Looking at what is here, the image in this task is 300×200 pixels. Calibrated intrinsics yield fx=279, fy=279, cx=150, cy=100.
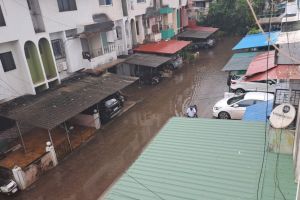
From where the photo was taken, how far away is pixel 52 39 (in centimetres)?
1958

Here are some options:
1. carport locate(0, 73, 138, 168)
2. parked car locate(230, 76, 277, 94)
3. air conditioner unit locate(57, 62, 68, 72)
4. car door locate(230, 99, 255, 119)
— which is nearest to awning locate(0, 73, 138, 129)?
carport locate(0, 73, 138, 168)

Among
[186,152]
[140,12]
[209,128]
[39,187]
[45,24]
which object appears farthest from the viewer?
[140,12]

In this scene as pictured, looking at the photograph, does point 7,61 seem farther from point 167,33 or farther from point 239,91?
point 167,33

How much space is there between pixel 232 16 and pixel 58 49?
105 ft

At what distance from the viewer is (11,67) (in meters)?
16.6

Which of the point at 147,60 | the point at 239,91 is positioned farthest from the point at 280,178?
the point at 147,60

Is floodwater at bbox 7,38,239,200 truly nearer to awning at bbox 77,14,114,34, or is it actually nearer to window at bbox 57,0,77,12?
awning at bbox 77,14,114,34

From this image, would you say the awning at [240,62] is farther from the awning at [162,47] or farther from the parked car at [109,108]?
the parked car at [109,108]

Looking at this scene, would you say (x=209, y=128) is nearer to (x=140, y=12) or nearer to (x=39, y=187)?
(x=39, y=187)

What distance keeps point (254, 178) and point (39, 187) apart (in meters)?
11.0

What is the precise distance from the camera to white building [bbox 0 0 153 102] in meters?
16.3

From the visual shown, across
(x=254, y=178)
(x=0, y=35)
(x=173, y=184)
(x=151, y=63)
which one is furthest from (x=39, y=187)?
(x=151, y=63)

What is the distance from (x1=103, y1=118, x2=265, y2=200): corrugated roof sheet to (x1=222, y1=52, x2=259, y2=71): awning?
43.6 feet

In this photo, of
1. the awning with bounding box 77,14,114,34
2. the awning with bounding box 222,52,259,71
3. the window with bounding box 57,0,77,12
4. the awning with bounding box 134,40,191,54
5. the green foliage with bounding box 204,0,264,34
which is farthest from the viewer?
the green foliage with bounding box 204,0,264,34
